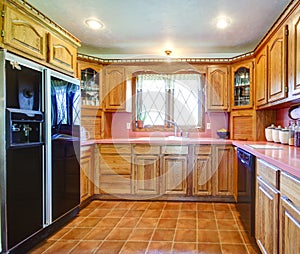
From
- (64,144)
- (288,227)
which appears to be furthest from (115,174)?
(288,227)

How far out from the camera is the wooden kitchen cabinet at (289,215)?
4.08 feet

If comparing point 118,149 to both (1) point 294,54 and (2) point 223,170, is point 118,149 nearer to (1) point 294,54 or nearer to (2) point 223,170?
(2) point 223,170

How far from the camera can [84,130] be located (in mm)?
3641

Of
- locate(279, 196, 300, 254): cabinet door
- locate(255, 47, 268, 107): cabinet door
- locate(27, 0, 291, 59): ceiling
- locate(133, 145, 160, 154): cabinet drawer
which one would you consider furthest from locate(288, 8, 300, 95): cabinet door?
locate(133, 145, 160, 154): cabinet drawer

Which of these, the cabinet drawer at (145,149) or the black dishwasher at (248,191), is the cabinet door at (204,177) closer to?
the cabinet drawer at (145,149)

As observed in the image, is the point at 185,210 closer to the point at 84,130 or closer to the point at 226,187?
the point at 226,187

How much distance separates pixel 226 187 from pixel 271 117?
1166 mm

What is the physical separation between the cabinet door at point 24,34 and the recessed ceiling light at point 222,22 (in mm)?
1840

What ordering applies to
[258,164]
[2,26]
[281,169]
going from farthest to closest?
[258,164]
[2,26]
[281,169]

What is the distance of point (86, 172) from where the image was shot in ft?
10.8

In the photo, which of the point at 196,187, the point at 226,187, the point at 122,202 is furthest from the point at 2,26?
the point at 226,187

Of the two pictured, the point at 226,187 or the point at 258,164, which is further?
the point at 226,187

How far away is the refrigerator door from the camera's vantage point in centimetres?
232

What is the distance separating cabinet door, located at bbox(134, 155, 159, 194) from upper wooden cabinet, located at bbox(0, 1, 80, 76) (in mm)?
1514
